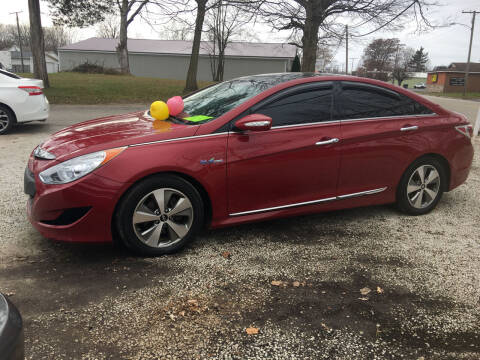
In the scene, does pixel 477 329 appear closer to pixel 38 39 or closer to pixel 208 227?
pixel 208 227

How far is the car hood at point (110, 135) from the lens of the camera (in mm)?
3223

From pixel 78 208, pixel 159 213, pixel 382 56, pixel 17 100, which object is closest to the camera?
pixel 78 208

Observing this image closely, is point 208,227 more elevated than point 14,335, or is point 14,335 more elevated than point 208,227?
point 14,335

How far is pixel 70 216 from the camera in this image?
3098 mm

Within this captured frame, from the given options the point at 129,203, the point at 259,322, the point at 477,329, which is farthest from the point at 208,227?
the point at 477,329

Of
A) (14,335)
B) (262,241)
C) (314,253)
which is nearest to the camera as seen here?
(14,335)

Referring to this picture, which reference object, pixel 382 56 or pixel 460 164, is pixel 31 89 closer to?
pixel 460 164

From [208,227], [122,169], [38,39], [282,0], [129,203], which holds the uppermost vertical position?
[282,0]

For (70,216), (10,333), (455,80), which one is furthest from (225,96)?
(455,80)

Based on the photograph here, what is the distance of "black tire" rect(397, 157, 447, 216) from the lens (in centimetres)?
438

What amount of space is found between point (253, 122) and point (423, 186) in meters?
2.28

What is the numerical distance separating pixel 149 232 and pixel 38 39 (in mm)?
16812

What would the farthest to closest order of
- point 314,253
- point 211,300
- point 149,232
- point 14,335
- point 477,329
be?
point 314,253
point 149,232
point 211,300
point 477,329
point 14,335

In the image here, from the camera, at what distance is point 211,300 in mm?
2838
